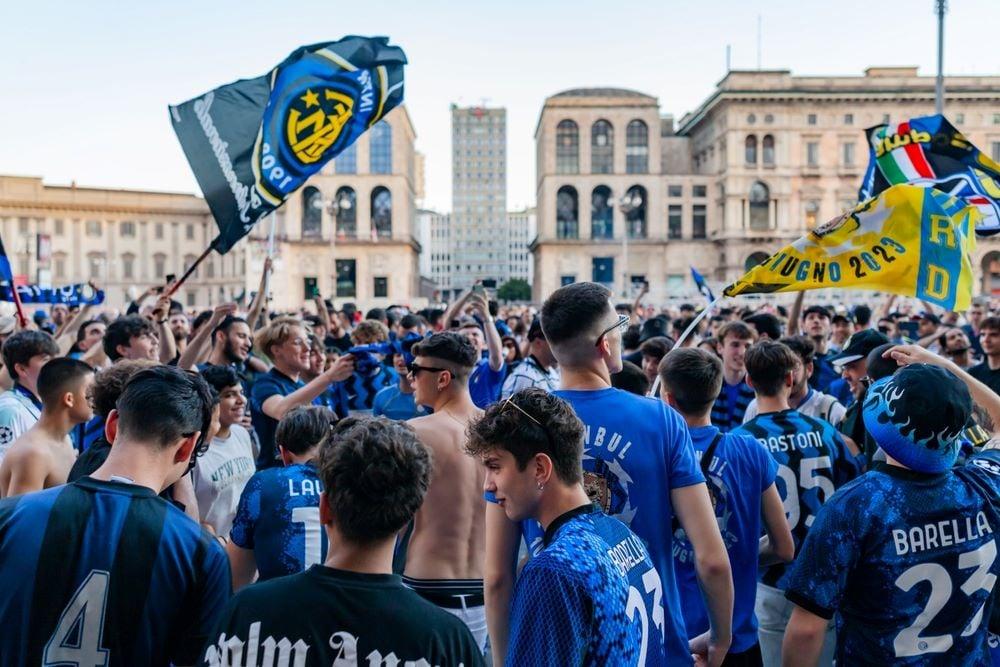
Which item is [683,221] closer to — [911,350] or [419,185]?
[911,350]

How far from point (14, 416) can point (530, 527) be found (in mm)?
3926

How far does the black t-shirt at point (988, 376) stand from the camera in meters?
7.23

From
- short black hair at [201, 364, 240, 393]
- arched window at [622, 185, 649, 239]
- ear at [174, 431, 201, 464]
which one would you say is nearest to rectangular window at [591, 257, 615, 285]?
arched window at [622, 185, 649, 239]

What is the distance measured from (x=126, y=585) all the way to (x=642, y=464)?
1655 millimetres

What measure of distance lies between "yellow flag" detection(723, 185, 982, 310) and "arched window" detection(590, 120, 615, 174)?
60811 mm

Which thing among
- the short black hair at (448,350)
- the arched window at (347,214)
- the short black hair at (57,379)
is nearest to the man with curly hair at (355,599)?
the short black hair at (448,350)

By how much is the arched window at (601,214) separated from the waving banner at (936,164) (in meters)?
56.4

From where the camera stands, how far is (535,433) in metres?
2.37

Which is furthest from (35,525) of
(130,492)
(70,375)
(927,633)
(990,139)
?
(990,139)

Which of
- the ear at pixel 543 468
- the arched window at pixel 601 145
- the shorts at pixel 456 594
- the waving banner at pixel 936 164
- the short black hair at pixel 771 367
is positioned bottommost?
the shorts at pixel 456 594

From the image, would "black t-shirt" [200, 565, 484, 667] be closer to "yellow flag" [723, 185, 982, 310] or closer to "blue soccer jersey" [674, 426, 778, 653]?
"blue soccer jersey" [674, 426, 778, 653]

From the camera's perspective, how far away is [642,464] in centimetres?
289

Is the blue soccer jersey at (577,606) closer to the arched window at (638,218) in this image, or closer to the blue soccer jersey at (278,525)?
the blue soccer jersey at (278,525)

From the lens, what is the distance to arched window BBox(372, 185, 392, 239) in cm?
→ 6519
